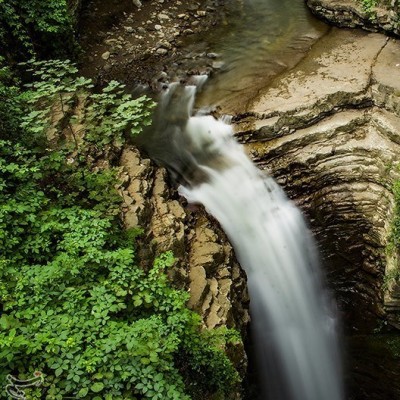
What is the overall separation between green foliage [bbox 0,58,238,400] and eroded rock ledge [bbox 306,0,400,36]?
5.93m

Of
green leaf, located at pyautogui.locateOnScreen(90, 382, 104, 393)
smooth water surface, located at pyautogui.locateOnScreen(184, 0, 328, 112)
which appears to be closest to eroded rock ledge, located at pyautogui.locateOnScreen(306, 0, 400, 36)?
smooth water surface, located at pyautogui.locateOnScreen(184, 0, 328, 112)

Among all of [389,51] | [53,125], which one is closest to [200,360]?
[53,125]

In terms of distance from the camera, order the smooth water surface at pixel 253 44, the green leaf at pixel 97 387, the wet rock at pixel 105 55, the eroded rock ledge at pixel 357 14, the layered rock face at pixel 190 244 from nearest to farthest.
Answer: the green leaf at pixel 97 387
the layered rock face at pixel 190 244
the smooth water surface at pixel 253 44
the eroded rock ledge at pixel 357 14
the wet rock at pixel 105 55

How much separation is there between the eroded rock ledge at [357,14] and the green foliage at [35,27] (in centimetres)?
526

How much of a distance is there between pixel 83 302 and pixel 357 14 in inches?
313

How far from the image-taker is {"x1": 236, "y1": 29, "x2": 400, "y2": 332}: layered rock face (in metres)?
6.47

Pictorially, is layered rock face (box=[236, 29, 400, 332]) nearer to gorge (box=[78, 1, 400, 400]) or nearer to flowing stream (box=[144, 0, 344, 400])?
gorge (box=[78, 1, 400, 400])

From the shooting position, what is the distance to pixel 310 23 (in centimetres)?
962

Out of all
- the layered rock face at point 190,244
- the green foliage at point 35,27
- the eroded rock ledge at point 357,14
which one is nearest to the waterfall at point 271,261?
the layered rock face at point 190,244

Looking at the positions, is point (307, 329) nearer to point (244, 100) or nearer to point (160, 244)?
point (160, 244)

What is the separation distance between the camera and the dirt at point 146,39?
8.81 meters

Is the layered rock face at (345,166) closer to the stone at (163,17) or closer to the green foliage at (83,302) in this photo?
the green foliage at (83,302)

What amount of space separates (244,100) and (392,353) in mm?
4581

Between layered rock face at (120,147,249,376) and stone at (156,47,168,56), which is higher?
stone at (156,47,168,56)
